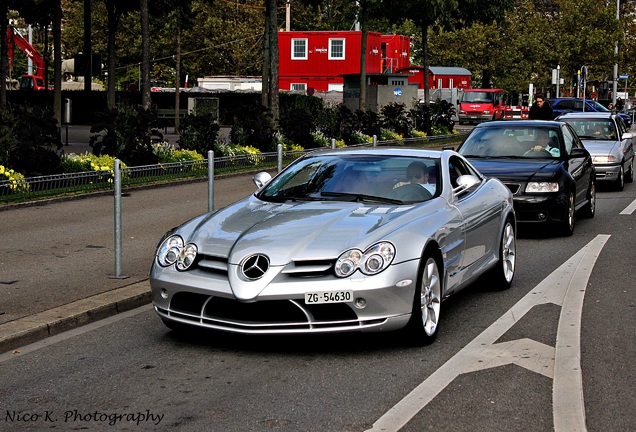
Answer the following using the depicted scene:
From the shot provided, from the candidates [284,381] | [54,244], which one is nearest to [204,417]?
[284,381]

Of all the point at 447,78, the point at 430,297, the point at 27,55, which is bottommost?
the point at 430,297

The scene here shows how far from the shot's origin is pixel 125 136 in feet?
72.4

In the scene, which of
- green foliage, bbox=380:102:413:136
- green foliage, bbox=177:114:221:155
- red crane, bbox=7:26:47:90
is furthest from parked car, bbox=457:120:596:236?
red crane, bbox=7:26:47:90

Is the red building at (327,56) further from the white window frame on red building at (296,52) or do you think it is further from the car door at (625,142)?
the car door at (625,142)

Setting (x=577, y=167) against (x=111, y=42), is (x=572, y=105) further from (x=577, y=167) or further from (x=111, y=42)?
Answer: (x=577, y=167)

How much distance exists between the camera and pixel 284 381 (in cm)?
666

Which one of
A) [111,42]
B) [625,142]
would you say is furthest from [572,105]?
[625,142]

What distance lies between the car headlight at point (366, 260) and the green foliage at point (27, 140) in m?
11.8

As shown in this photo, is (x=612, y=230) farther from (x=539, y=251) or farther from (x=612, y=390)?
(x=612, y=390)

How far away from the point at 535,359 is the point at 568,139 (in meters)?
9.28

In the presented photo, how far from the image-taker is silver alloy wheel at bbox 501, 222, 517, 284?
10.1 m

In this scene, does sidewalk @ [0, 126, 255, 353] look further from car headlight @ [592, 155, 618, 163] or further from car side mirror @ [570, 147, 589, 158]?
car headlight @ [592, 155, 618, 163]

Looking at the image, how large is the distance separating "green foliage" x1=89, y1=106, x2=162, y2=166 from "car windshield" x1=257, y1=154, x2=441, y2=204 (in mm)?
13186

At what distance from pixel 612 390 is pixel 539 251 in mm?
6675
